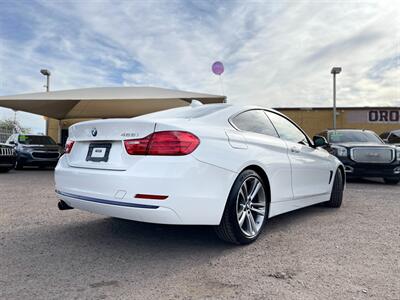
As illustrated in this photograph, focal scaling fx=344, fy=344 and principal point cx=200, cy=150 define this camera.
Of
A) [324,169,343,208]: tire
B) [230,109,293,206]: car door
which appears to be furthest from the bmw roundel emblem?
[324,169,343,208]: tire

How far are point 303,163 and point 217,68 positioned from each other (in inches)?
325

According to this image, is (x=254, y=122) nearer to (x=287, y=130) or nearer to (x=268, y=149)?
(x=268, y=149)

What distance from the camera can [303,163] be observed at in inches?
169

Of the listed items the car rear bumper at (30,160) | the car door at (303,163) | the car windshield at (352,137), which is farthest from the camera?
the car rear bumper at (30,160)

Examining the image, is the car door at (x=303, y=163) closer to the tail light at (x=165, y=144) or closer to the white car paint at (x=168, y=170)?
the white car paint at (x=168, y=170)

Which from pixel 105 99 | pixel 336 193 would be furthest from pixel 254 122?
pixel 105 99

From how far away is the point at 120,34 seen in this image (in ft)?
37.7

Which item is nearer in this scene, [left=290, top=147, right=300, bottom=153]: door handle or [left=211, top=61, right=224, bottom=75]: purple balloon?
[left=290, top=147, right=300, bottom=153]: door handle

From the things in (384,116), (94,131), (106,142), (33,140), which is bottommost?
(106,142)

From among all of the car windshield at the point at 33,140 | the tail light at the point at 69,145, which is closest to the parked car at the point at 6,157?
the car windshield at the point at 33,140

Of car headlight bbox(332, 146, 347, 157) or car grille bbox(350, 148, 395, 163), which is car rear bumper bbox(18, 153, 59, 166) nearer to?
car headlight bbox(332, 146, 347, 157)

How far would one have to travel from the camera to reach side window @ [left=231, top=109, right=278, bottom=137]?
3.56 metres

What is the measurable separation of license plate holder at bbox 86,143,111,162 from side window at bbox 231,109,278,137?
1.26 meters

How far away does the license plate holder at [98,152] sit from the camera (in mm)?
3029
